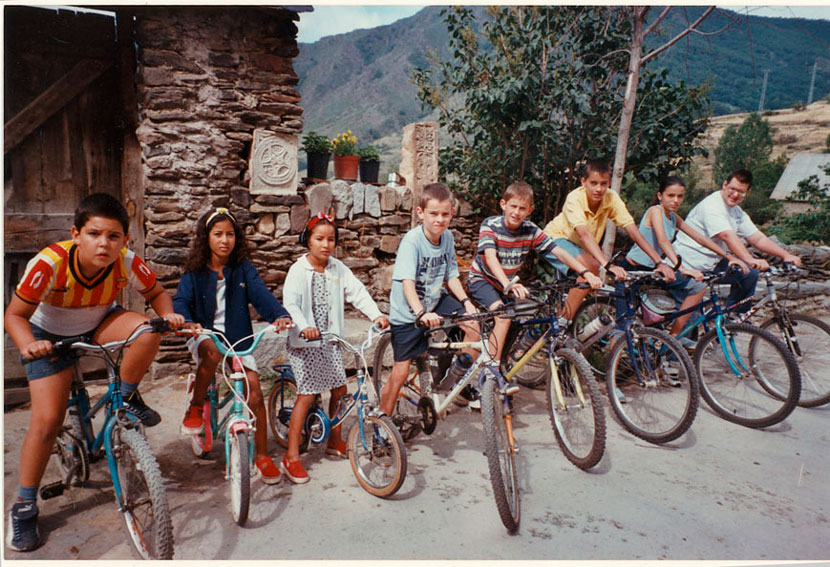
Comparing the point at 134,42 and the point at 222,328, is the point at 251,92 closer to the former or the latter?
the point at 134,42

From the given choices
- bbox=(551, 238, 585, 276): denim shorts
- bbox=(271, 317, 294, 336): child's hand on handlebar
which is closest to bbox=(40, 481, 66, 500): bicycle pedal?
bbox=(271, 317, 294, 336): child's hand on handlebar

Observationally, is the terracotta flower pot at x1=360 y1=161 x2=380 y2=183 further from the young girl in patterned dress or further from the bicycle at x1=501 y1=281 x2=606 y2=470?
the bicycle at x1=501 y1=281 x2=606 y2=470

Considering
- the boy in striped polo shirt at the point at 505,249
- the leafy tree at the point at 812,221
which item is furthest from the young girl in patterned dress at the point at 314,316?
the leafy tree at the point at 812,221

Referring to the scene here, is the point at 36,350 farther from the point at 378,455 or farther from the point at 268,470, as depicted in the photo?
the point at 378,455

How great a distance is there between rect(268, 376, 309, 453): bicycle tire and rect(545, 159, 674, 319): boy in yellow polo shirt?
2.03m

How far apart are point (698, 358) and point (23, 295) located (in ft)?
14.0

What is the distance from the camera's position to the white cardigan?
2.96 meters

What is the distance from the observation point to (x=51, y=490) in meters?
2.73

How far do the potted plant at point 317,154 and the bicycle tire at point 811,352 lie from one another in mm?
4113

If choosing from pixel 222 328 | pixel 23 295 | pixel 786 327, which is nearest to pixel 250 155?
pixel 222 328

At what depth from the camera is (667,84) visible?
6023mm

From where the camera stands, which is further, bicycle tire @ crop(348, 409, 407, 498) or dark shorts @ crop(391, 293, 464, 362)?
dark shorts @ crop(391, 293, 464, 362)

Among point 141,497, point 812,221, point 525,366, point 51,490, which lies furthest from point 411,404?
point 812,221

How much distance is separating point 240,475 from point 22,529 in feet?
3.23
